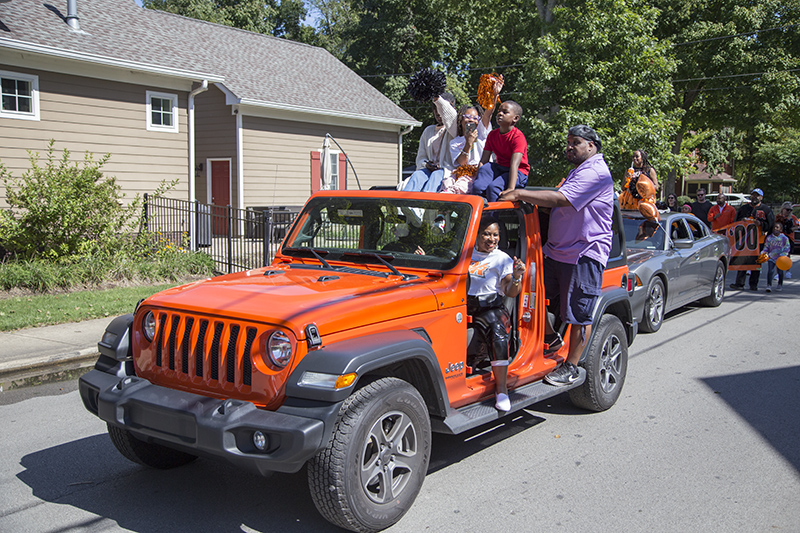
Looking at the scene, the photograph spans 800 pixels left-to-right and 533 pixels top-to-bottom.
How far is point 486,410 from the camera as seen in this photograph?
14.3ft

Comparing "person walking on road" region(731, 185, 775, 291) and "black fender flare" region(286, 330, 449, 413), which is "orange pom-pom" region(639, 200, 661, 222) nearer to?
"person walking on road" region(731, 185, 775, 291)

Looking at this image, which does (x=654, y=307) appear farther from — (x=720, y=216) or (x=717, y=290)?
(x=720, y=216)

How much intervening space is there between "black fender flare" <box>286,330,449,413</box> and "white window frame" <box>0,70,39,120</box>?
13.1m

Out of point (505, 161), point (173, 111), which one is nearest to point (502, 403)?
point (505, 161)

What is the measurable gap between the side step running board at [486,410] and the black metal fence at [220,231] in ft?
27.9

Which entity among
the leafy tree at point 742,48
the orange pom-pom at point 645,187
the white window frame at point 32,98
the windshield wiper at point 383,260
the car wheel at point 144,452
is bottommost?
the car wheel at point 144,452

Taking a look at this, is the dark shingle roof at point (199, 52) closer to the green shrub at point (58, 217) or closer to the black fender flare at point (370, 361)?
the green shrub at point (58, 217)

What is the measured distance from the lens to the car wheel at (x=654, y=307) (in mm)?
9070

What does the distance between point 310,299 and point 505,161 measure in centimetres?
238

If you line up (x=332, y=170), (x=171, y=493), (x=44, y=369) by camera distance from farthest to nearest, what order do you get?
(x=332, y=170), (x=44, y=369), (x=171, y=493)

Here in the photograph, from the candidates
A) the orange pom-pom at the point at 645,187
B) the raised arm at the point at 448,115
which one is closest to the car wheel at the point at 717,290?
the orange pom-pom at the point at 645,187

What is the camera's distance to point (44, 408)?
5.91 m

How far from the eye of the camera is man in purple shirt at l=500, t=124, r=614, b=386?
16.9 feet

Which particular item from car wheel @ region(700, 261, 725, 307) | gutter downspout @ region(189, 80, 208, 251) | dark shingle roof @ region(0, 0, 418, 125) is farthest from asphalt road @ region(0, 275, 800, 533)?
dark shingle roof @ region(0, 0, 418, 125)
